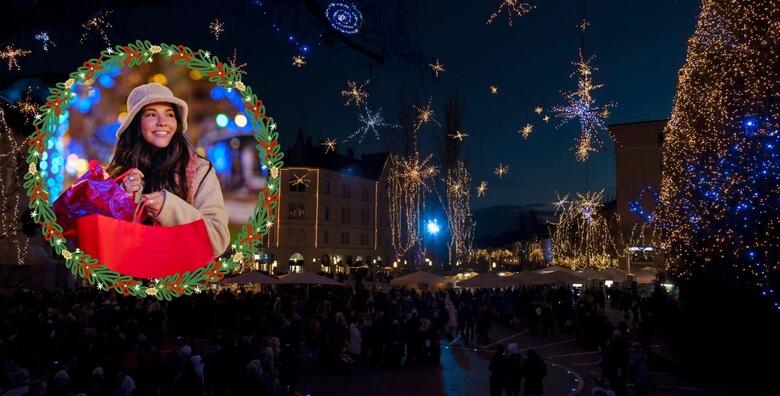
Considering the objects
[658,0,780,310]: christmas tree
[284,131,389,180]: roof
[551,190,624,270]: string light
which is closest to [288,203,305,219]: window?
[284,131,389,180]: roof

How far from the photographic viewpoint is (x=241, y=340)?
11.3 m

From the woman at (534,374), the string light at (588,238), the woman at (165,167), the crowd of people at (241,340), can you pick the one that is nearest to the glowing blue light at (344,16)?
the crowd of people at (241,340)

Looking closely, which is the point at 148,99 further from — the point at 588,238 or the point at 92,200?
the point at 588,238

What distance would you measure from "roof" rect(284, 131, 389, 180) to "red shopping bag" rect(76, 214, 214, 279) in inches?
1816

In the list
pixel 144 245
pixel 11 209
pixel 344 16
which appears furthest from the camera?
pixel 11 209

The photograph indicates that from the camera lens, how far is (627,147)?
4512cm

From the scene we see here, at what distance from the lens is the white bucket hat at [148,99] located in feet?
37.7

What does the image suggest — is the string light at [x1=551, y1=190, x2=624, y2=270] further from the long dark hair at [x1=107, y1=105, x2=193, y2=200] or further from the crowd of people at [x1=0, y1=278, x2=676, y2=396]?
the long dark hair at [x1=107, y1=105, x2=193, y2=200]

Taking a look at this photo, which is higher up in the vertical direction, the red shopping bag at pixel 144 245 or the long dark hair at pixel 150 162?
the long dark hair at pixel 150 162

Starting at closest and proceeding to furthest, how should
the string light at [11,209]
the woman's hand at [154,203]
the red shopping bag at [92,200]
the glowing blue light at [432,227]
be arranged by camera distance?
the red shopping bag at [92,200] → the woman's hand at [154,203] → the string light at [11,209] → the glowing blue light at [432,227]

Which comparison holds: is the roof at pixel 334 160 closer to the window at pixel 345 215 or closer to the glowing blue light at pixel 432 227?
the window at pixel 345 215

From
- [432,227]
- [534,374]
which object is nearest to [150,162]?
[534,374]

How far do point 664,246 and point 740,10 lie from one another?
7.28 meters

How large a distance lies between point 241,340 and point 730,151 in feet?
39.9
